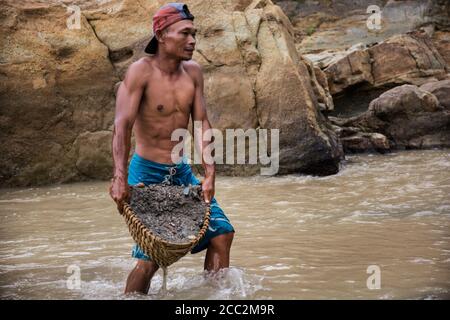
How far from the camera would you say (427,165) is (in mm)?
8695

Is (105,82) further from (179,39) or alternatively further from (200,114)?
(179,39)

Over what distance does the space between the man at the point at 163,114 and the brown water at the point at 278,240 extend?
0.71 feet

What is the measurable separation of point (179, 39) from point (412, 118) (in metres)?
7.09

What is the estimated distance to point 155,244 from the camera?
3480 mm

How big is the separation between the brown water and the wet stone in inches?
15.5

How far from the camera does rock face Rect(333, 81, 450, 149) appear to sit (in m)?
10.2

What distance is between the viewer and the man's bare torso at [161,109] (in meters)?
3.94

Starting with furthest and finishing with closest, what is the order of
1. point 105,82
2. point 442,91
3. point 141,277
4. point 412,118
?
point 442,91, point 412,118, point 105,82, point 141,277

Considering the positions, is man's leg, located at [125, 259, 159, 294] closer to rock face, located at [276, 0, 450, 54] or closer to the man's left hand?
the man's left hand
